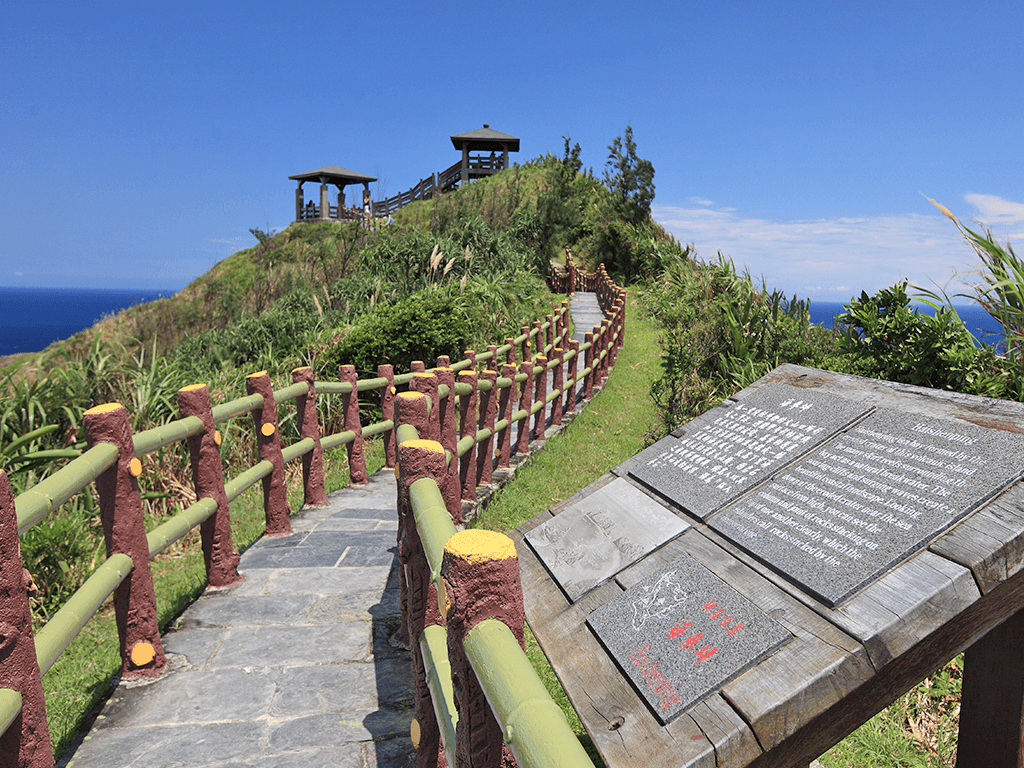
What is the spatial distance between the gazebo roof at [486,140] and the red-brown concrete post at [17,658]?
38.2 m

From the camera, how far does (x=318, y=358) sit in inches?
377

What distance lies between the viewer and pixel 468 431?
535 centimetres

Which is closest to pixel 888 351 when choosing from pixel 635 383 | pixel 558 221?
pixel 635 383

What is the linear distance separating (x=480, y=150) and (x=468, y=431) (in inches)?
1433

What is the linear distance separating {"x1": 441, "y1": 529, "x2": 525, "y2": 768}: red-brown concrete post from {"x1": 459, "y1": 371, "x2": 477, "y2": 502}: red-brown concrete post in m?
3.81

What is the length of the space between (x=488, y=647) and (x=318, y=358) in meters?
8.90

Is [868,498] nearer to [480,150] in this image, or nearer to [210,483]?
[210,483]

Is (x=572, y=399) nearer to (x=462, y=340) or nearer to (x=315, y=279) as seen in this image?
(x=462, y=340)

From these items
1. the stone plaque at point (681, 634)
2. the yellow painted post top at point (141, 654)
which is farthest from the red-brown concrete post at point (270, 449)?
the stone plaque at point (681, 634)

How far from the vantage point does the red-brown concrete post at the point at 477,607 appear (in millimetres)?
1191

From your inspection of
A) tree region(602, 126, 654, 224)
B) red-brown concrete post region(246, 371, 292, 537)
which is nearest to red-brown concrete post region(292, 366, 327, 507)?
red-brown concrete post region(246, 371, 292, 537)

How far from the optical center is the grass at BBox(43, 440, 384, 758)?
117 inches

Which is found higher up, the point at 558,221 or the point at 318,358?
the point at 558,221

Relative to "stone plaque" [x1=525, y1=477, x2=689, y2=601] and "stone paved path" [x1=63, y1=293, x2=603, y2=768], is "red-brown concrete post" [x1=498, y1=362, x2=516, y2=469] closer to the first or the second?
"stone paved path" [x1=63, y1=293, x2=603, y2=768]
